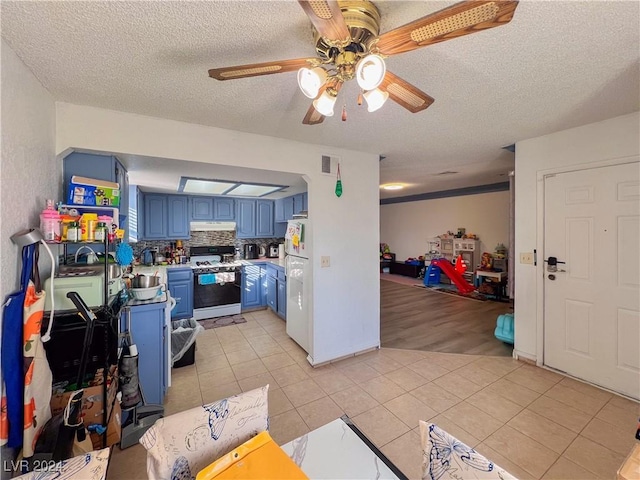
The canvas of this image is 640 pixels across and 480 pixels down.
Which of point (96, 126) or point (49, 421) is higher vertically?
point (96, 126)

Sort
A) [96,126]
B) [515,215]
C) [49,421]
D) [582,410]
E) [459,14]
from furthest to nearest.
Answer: [515,215] → [582,410] → [96,126] → [49,421] → [459,14]

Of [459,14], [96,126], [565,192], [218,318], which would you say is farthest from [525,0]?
[218,318]

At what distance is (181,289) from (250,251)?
1.42 metres

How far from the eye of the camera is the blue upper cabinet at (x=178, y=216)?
4.34 metres

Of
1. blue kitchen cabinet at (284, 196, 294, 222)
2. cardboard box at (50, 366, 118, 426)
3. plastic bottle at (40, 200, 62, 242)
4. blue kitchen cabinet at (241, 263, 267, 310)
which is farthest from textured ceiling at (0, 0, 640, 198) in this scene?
blue kitchen cabinet at (241, 263, 267, 310)

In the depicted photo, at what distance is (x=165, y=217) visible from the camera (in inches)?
170

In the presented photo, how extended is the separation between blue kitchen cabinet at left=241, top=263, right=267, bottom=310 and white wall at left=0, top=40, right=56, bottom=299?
9.54ft

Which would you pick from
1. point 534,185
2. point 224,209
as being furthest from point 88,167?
point 534,185

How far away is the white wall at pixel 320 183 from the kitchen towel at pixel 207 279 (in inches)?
84.7

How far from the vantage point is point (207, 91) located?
5.68 ft

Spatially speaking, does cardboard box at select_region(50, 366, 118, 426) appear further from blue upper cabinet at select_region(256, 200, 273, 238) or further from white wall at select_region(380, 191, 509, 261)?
white wall at select_region(380, 191, 509, 261)

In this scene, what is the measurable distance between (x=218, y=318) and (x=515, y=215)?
4.32 meters

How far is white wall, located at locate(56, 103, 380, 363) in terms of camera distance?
1976 millimetres

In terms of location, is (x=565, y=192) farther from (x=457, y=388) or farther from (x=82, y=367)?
(x=82, y=367)
